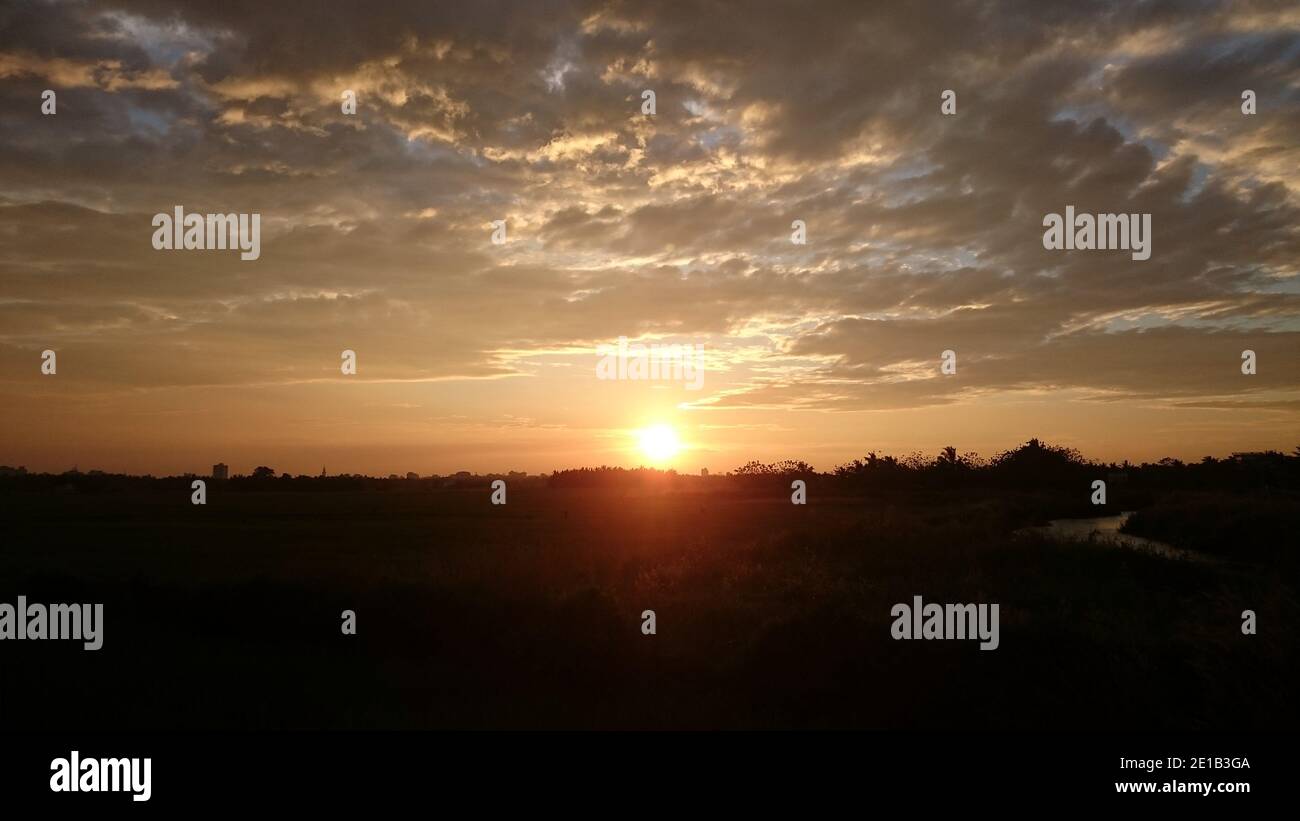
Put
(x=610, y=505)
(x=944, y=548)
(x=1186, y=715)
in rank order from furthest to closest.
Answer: (x=610, y=505) → (x=944, y=548) → (x=1186, y=715)

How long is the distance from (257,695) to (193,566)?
69.1 ft

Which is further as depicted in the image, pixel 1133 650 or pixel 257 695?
pixel 257 695

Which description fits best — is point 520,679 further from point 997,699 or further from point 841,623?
point 997,699

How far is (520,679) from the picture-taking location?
49.8 feet

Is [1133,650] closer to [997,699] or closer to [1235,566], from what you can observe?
[997,699]

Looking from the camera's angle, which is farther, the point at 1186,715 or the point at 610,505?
the point at 610,505

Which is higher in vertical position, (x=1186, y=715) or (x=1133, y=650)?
(x=1133, y=650)

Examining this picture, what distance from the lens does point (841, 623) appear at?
46.3ft

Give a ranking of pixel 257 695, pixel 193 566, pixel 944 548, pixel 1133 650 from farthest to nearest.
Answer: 1. pixel 944 548
2. pixel 193 566
3. pixel 257 695
4. pixel 1133 650
